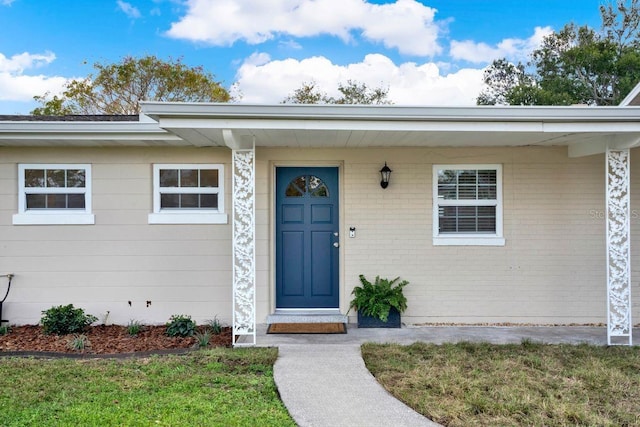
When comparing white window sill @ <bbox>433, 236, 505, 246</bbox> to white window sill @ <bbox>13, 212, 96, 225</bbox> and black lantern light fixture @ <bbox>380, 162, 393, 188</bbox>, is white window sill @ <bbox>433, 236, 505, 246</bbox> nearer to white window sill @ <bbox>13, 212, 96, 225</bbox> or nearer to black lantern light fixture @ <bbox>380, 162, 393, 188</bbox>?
black lantern light fixture @ <bbox>380, 162, 393, 188</bbox>

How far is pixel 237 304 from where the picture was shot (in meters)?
5.36

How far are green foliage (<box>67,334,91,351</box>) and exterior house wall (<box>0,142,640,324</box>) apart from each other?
773 mm

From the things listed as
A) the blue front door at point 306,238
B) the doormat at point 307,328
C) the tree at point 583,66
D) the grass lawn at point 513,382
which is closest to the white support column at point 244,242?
the doormat at point 307,328

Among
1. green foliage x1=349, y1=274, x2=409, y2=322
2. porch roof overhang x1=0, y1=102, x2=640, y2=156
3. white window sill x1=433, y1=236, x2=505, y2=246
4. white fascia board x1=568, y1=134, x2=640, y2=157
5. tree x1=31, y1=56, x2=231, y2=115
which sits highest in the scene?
tree x1=31, y1=56, x2=231, y2=115

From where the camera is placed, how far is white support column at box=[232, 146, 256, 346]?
525 cm

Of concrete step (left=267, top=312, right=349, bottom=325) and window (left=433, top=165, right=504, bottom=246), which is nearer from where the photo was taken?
concrete step (left=267, top=312, right=349, bottom=325)

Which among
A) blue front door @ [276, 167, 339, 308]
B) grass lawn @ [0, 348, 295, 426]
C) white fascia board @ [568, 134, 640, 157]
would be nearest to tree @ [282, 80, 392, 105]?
blue front door @ [276, 167, 339, 308]

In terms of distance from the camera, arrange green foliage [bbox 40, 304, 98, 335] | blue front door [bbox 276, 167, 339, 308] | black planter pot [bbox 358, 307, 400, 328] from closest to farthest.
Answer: green foliage [bbox 40, 304, 98, 335] < black planter pot [bbox 358, 307, 400, 328] < blue front door [bbox 276, 167, 339, 308]

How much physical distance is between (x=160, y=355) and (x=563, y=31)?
69.7 feet

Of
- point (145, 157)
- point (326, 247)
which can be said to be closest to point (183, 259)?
→ point (145, 157)

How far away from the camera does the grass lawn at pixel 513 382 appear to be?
343cm

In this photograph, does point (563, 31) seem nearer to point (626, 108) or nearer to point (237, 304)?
point (626, 108)

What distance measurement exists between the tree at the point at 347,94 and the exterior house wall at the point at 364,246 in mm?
14888

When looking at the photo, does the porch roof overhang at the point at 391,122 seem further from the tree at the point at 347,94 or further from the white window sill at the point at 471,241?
the tree at the point at 347,94
